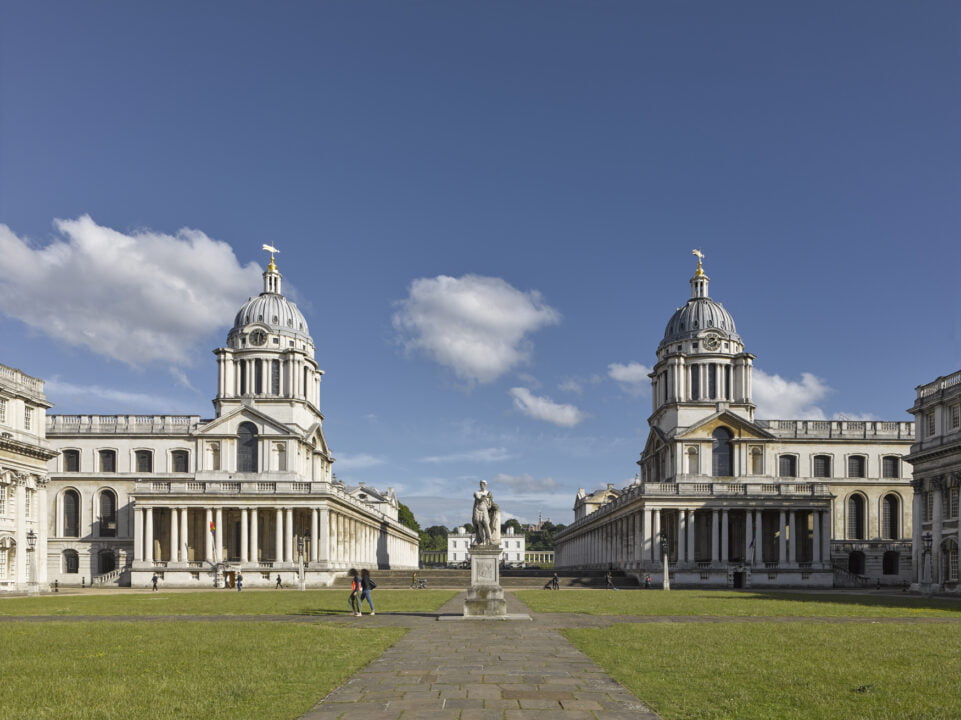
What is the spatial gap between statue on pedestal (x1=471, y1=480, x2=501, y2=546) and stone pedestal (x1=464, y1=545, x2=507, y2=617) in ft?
2.67

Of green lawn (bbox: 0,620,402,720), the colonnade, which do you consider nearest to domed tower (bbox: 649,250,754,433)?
the colonnade

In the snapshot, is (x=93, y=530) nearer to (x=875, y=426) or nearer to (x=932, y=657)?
(x=875, y=426)

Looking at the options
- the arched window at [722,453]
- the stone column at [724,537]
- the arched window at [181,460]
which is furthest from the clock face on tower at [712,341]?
the arched window at [181,460]

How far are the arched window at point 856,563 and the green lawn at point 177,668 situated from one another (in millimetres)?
71219

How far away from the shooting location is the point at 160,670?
57.3 feet

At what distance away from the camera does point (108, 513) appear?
3467 inches

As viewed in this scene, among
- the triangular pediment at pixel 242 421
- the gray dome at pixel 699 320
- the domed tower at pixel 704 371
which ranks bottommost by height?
the triangular pediment at pixel 242 421

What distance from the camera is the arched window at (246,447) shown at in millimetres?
86250

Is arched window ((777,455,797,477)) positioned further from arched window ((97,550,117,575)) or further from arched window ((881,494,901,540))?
arched window ((97,550,117,575))

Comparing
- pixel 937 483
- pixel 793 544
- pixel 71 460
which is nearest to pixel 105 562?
pixel 71 460

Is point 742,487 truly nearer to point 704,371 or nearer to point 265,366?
point 704,371

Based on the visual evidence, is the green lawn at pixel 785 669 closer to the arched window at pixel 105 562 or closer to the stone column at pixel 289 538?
the stone column at pixel 289 538

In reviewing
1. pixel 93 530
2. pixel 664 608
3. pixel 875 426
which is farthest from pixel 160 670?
pixel 875 426

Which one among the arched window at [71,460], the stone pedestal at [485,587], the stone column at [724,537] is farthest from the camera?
the arched window at [71,460]
